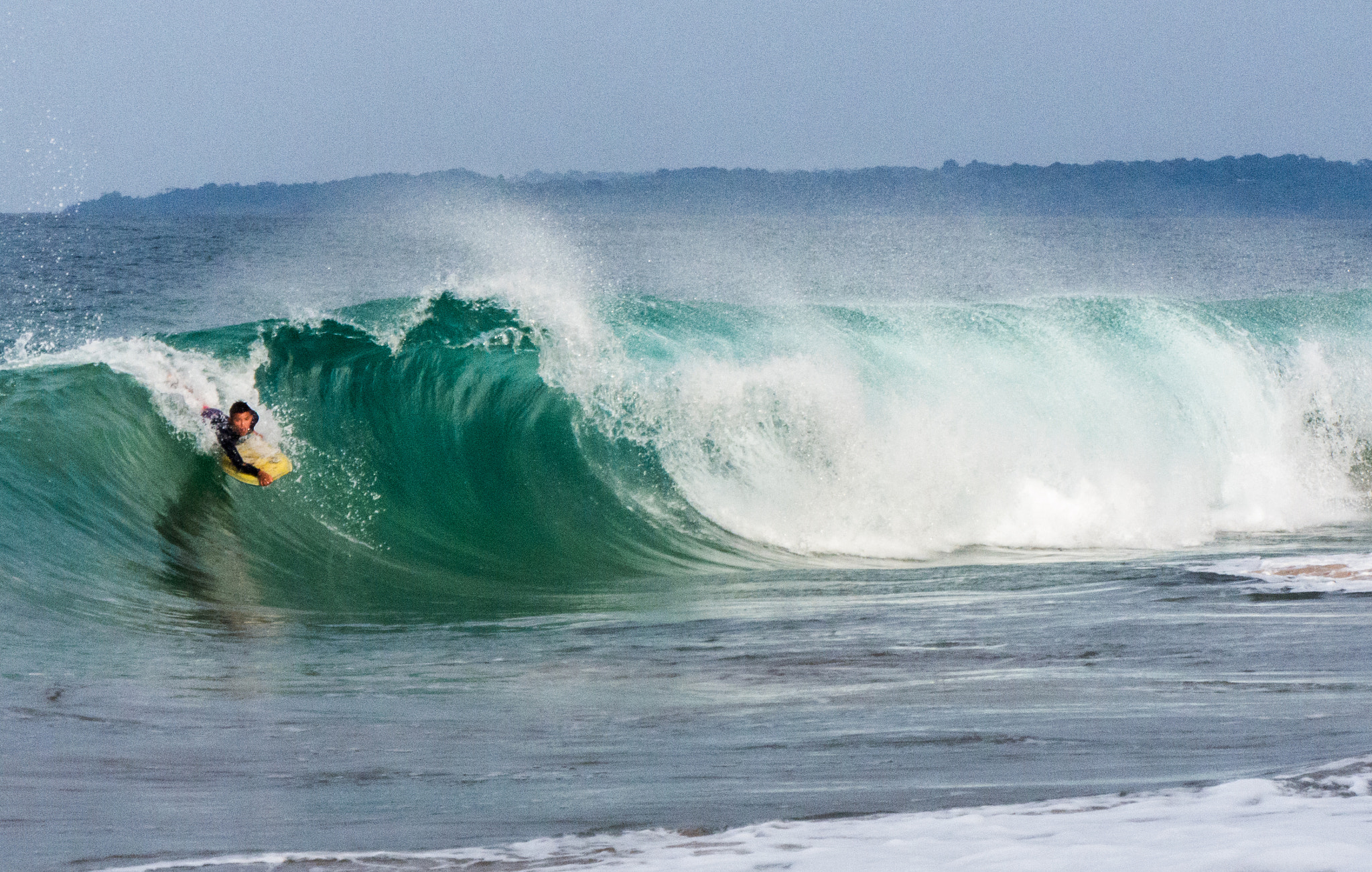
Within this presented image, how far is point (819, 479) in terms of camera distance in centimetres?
1132

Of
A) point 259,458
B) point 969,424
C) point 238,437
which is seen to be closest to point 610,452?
point 259,458

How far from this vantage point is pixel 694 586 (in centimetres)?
897

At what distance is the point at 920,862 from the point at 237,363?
31.9 ft

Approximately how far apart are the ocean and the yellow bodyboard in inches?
17.7

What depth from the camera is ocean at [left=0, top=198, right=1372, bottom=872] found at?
14.2ft

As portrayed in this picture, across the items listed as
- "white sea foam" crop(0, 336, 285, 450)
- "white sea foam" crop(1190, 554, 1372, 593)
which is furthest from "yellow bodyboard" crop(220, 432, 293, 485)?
"white sea foam" crop(1190, 554, 1372, 593)

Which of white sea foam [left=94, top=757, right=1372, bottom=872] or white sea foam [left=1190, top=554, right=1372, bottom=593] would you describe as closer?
white sea foam [left=94, top=757, right=1372, bottom=872]

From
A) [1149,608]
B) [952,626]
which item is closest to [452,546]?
[952,626]

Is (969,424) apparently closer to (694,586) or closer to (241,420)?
(694,586)

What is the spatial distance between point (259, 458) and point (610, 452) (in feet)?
10.4

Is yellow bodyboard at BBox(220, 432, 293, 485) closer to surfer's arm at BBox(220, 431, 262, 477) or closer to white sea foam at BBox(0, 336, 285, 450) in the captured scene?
surfer's arm at BBox(220, 431, 262, 477)

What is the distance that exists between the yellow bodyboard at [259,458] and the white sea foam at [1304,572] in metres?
6.52

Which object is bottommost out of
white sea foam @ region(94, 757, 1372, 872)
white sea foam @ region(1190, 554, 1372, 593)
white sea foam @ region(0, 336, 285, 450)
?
white sea foam @ region(94, 757, 1372, 872)

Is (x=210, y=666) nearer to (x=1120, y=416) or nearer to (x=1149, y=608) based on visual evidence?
(x=1149, y=608)
